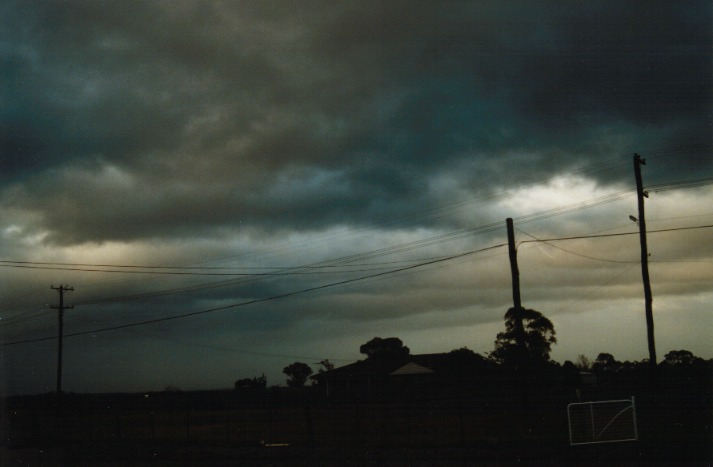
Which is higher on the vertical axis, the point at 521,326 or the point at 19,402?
the point at 521,326

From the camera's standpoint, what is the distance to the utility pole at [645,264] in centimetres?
2786

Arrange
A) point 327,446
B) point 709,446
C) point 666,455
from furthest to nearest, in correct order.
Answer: point 327,446 → point 709,446 → point 666,455

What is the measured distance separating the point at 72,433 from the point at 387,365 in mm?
34461

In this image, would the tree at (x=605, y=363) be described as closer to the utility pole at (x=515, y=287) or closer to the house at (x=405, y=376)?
the house at (x=405, y=376)

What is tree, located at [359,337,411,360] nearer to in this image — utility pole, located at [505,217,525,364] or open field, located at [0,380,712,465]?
open field, located at [0,380,712,465]

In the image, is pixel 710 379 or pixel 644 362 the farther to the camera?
pixel 644 362

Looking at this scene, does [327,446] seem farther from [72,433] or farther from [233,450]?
[72,433]

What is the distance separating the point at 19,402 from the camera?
163 feet

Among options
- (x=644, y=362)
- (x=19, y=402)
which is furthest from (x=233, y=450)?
(x=644, y=362)

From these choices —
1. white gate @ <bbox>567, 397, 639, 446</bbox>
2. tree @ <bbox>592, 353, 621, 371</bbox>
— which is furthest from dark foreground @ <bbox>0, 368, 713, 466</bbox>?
tree @ <bbox>592, 353, 621, 371</bbox>

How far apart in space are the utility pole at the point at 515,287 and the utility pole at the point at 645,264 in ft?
18.6

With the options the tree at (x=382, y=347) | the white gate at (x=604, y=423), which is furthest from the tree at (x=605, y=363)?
the white gate at (x=604, y=423)

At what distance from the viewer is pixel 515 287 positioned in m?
26.8

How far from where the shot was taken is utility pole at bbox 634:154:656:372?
27.9m
